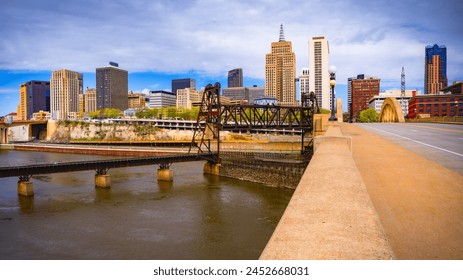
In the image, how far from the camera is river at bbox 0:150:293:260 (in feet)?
78.0

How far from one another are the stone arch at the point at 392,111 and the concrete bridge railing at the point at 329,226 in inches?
2998

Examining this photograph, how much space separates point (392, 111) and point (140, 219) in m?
73.4

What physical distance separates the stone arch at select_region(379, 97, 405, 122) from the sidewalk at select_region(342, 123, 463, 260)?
229 ft

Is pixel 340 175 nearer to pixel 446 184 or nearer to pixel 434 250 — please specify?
pixel 434 250

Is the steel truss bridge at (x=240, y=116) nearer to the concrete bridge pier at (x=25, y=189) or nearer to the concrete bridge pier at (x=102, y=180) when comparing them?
the concrete bridge pier at (x=102, y=180)

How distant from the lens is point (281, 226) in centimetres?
503

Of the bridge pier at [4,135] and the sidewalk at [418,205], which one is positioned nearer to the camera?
the sidewalk at [418,205]

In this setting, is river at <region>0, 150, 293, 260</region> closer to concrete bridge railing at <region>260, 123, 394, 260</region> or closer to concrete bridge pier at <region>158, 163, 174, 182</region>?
concrete bridge pier at <region>158, 163, 174, 182</region>

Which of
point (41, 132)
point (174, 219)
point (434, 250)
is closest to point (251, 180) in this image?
point (174, 219)

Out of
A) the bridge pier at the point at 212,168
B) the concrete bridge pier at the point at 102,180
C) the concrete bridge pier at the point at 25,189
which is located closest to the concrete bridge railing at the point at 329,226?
the concrete bridge pier at the point at 25,189

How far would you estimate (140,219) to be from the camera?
31.9m

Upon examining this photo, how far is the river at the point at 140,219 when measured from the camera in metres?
23.8

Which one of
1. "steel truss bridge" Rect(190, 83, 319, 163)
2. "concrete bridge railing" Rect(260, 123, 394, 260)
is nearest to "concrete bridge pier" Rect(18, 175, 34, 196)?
"steel truss bridge" Rect(190, 83, 319, 163)
